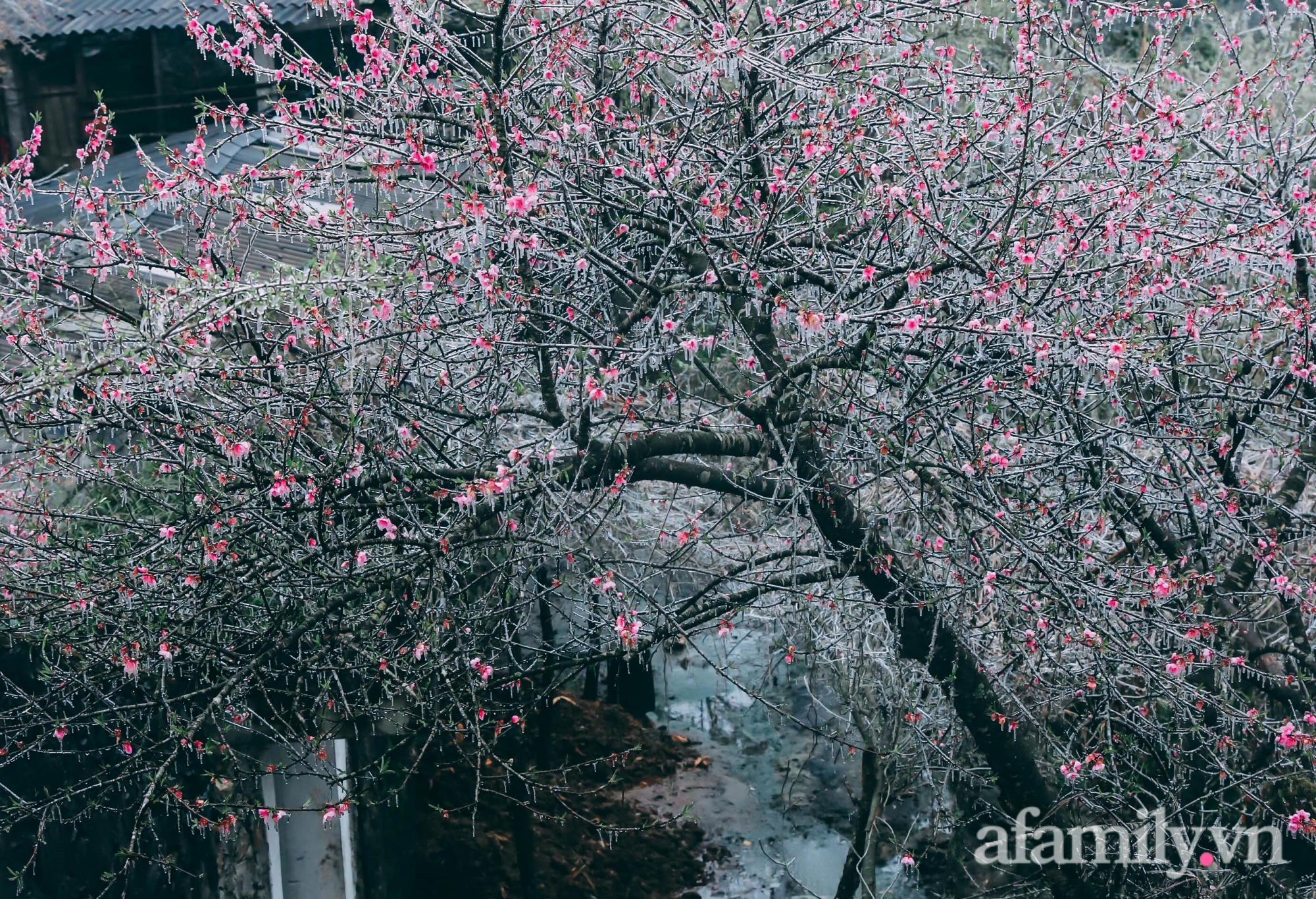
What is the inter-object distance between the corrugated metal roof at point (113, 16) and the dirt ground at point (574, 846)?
8.28 meters

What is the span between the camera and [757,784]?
11.5 m

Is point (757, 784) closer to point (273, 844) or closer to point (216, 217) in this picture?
point (273, 844)

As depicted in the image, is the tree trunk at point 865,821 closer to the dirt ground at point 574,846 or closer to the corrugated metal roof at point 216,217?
the dirt ground at point 574,846

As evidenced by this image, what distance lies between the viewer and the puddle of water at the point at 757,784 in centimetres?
985

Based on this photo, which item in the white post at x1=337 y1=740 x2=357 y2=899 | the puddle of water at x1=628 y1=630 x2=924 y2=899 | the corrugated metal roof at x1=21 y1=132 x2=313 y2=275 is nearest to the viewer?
the white post at x1=337 y1=740 x2=357 y2=899

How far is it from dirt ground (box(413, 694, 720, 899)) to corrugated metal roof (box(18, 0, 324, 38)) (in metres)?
8.28

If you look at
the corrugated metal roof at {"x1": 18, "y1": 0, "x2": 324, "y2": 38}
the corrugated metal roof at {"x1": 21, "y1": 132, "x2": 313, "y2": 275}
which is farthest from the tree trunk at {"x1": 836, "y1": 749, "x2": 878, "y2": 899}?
the corrugated metal roof at {"x1": 18, "y1": 0, "x2": 324, "y2": 38}

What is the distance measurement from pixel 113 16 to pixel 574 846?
1115cm

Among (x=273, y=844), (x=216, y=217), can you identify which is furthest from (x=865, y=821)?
(x=216, y=217)

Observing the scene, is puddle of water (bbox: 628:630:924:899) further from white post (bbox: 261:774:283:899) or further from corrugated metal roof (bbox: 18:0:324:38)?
corrugated metal roof (bbox: 18:0:324:38)

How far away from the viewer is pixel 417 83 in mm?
5238

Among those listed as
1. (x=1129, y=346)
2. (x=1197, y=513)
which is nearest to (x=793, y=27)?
(x=1129, y=346)

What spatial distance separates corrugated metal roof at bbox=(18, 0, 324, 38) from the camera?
12.5 m

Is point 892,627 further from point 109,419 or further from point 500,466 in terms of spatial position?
point 109,419
